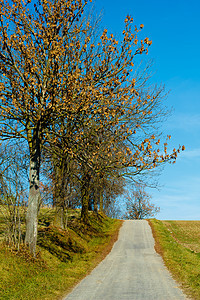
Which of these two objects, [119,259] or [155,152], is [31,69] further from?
[119,259]

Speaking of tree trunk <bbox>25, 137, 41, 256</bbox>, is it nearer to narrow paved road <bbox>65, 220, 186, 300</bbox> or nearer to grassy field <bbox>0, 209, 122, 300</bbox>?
grassy field <bbox>0, 209, 122, 300</bbox>

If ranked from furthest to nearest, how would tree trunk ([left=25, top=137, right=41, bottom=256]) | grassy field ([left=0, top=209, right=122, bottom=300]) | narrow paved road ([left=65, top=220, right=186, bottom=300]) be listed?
tree trunk ([left=25, top=137, right=41, bottom=256]) → grassy field ([left=0, top=209, right=122, bottom=300]) → narrow paved road ([left=65, top=220, right=186, bottom=300])

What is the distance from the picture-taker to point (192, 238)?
3575cm

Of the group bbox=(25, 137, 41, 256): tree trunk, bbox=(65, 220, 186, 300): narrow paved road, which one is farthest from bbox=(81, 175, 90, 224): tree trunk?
bbox=(25, 137, 41, 256): tree trunk

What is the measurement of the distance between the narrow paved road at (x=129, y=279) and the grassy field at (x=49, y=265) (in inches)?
25.6

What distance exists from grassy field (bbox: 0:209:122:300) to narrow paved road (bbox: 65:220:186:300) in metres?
0.65

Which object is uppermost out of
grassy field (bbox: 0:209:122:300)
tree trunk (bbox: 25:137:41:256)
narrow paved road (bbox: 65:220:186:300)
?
tree trunk (bbox: 25:137:41:256)

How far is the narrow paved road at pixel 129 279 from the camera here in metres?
10.2

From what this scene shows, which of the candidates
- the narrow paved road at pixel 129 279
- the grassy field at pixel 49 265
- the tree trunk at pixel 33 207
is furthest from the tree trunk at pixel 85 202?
the tree trunk at pixel 33 207

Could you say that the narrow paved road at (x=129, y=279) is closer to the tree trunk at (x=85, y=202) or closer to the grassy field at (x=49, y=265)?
the grassy field at (x=49, y=265)

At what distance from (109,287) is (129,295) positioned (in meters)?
1.50

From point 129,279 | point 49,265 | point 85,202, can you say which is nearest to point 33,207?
point 49,265

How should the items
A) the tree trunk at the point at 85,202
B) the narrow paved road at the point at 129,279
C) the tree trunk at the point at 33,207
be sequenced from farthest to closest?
the tree trunk at the point at 85,202
the tree trunk at the point at 33,207
the narrow paved road at the point at 129,279

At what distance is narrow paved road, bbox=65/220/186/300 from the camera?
10.2 metres
